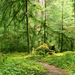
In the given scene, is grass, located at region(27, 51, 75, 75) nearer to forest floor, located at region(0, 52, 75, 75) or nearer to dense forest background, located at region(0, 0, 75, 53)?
forest floor, located at region(0, 52, 75, 75)

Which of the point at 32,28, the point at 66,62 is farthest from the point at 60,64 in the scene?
the point at 32,28

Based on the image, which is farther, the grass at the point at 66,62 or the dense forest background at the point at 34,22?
the dense forest background at the point at 34,22

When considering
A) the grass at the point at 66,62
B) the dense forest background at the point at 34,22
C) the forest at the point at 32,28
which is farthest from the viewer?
the dense forest background at the point at 34,22

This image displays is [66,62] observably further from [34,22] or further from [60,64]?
[34,22]

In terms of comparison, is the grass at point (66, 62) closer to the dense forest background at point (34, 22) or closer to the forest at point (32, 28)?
the forest at point (32, 28)

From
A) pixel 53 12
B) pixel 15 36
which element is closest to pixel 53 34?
pixel 53 12

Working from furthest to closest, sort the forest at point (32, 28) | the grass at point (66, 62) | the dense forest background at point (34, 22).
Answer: the dense forest background at point (34, 22), the forest at point (32, 28), the grass at point (66, 62)

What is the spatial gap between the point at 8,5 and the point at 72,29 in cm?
727

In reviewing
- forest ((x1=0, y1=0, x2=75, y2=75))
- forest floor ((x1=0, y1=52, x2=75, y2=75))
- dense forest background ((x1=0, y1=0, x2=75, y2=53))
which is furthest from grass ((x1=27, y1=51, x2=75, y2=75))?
dense forest background ((x1=0, y1=0, x2=75, y2=53))

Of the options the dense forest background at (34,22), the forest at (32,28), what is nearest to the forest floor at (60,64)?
the forest at (32,28)

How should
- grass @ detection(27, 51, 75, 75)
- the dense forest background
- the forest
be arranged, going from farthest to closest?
the dense forest background
the forest
grass @ detection(27, 51, 75, 75)

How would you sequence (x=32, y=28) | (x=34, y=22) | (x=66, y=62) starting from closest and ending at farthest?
1. (x=66, y=62)
2. (x=32, y=28)
3. (x=34, y=22)

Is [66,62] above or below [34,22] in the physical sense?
below

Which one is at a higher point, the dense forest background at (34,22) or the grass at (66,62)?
the dense forest background at (34,22)
